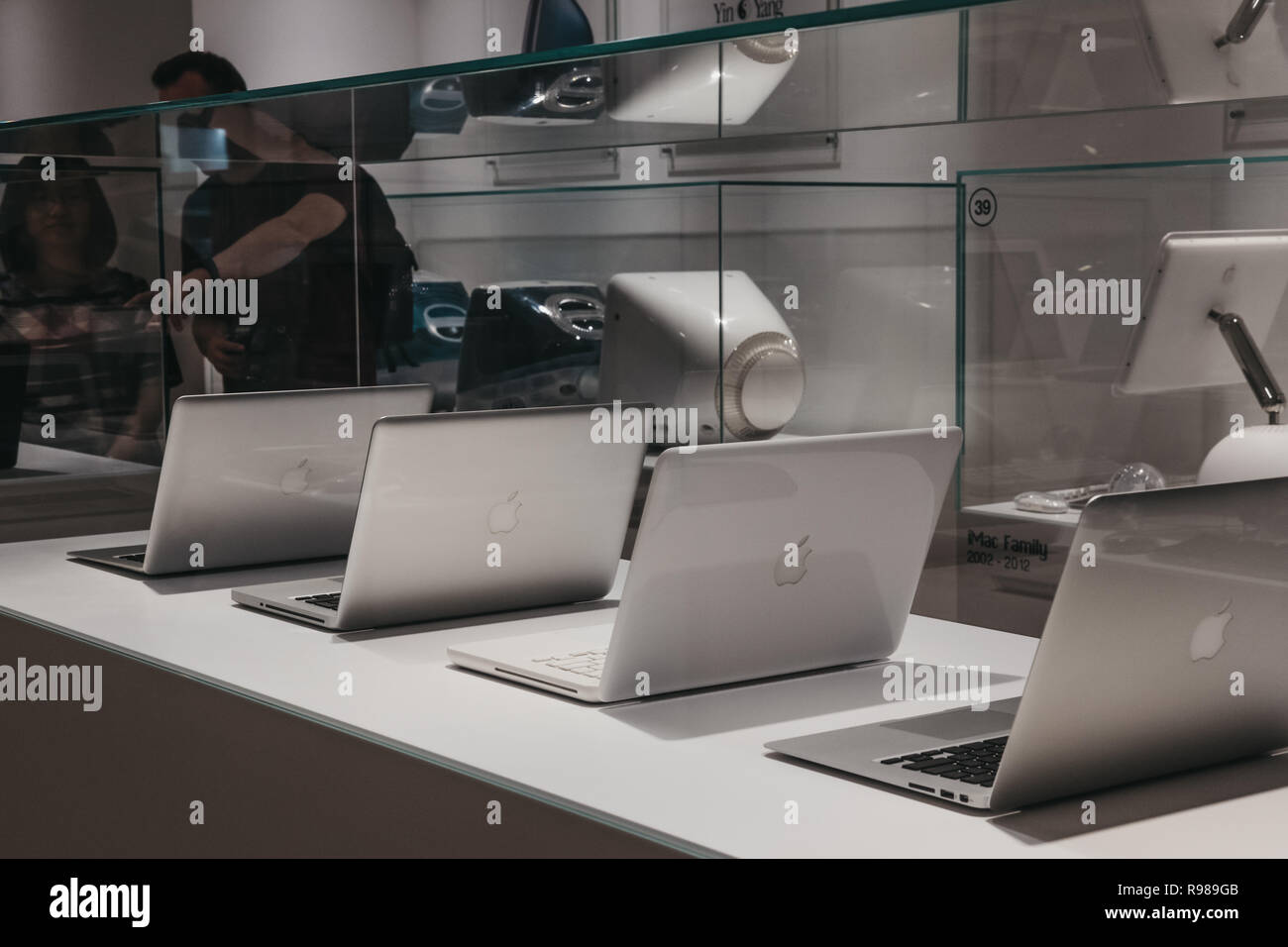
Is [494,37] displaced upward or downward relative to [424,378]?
upward

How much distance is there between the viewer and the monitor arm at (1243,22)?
0.84 metres

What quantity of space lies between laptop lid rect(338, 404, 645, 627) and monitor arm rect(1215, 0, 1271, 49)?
0.83 m

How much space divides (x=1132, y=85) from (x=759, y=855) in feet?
1.76

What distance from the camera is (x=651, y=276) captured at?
2717 millimetres

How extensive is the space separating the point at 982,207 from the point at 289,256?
1.44 m

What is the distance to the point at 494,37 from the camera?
453 cm

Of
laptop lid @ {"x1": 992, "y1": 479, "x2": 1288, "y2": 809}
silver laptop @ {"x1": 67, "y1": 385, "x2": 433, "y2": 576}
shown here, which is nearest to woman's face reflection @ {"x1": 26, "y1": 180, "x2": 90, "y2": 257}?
silver laptop @ {"x1": 67, "y1": 385, "x2": 433, "y2": 576}

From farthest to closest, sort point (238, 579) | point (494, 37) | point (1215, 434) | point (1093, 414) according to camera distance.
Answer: point (494, 37), point (1093, 414), point (1215, 434), point (238, 579)

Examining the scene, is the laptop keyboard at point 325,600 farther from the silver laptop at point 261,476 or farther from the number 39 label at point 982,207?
the number 39 label at point 982,207

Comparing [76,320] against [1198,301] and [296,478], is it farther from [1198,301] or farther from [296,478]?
Answer: [1198,301]

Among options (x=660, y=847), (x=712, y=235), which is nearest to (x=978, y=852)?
(x=660, y=847)

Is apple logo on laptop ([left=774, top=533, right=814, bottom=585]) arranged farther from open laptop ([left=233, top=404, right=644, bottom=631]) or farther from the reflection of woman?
the reflection of woman

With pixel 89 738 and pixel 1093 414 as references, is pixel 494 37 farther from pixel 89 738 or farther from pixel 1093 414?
pixel 89 738

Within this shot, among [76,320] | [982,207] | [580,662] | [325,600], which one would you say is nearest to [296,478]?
[325,600]
